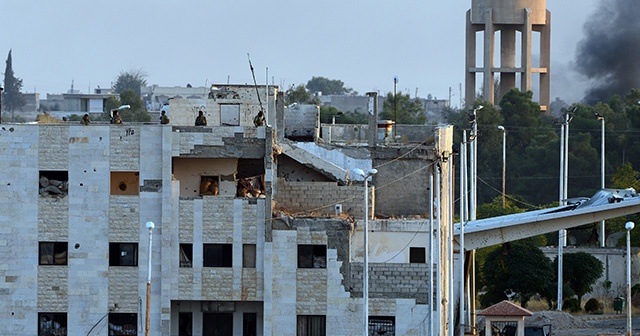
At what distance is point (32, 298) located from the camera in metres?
57.2

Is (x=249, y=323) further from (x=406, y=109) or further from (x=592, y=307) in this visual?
(x=406, y=109)

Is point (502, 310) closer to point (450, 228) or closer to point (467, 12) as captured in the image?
point (450, 228)

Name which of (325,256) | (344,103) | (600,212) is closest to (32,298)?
(325,256)

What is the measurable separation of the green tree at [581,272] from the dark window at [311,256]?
26203mm

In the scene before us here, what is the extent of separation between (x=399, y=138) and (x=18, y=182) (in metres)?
14.7

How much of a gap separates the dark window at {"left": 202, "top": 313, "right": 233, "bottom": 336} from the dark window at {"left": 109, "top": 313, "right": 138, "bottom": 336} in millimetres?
2276

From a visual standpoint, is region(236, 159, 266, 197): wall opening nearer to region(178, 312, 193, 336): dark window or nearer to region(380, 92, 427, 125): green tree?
region(178, 312, 193, 336): dark window

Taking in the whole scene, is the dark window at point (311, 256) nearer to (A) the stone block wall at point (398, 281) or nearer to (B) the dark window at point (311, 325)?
(A) the stone block wall at point (398, 281)

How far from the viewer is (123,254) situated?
189ft

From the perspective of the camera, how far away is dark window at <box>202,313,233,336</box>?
58.0 metres

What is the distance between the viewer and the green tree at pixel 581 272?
81.7 metres

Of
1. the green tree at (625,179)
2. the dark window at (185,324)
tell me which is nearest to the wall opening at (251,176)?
the dark window at (185,324)

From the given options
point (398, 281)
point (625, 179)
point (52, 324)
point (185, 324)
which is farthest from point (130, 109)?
point (398, 281)

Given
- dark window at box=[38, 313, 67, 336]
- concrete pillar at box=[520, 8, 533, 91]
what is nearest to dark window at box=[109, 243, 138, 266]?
dark window at box=[38, 313, 67, 336]
